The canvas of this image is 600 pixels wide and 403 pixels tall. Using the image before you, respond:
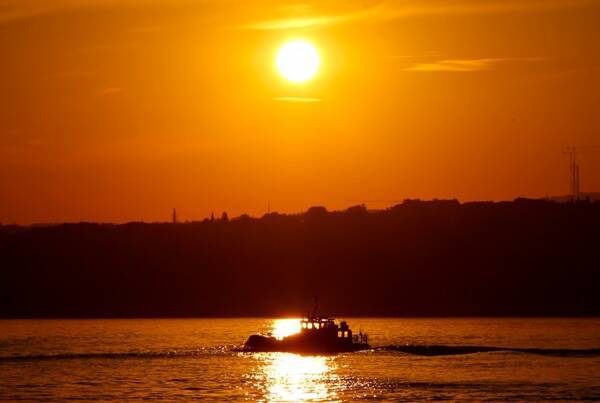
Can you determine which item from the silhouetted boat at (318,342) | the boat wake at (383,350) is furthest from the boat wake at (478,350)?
the silhouetted boat at (318,342)

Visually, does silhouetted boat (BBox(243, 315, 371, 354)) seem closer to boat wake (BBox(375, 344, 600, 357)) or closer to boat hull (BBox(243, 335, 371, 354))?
boat hull (BBox(243, 335, 371, 354))

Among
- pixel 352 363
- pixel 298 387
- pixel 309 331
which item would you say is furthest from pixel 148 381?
pixel 309 331

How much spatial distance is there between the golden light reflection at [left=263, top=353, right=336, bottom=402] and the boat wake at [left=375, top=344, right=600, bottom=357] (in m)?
17.9

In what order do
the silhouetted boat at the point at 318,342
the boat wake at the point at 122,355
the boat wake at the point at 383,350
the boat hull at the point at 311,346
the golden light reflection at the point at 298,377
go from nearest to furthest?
the golden light reflection at the point at 298,377, the boat wake at the point at 383,350, the boat hull at the point at 311,346, the silhouetted boat at the point at 318,342, the boat wake at the point at 122,355

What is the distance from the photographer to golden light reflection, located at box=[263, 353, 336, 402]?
359 ft

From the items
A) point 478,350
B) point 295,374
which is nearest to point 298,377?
point 295,374

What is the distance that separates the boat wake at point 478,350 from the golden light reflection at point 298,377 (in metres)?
17.9

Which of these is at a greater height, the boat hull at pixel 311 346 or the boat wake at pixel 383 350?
the boat hull at pixel 311 346

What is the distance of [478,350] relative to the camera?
534ft

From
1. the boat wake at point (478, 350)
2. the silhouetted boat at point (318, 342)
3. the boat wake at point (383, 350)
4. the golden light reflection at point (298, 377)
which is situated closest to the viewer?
the golden light reflection at point (298, 377)

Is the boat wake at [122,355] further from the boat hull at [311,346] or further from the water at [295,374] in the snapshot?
the boat hull at [311,346]

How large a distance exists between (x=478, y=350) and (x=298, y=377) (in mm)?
45560

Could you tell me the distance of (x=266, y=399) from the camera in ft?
350

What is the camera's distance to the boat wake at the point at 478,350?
6181 inches
